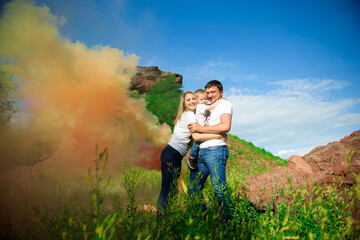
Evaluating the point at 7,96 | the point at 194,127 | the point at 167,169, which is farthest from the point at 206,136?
the point at 7,96

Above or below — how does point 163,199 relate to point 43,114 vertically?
below

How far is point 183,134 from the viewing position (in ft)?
12.8

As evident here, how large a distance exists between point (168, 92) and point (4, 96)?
39.3 feet

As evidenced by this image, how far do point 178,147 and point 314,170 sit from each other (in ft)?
12.8

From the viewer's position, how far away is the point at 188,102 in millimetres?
4012

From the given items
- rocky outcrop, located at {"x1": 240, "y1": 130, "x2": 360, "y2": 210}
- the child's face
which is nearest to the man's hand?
the child's face

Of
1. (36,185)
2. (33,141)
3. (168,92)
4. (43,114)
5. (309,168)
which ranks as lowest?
(36,185)

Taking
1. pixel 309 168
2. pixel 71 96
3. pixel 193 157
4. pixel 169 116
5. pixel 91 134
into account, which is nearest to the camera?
pixel 193 157

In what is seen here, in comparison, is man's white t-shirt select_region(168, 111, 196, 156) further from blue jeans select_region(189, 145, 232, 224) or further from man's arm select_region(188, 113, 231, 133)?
blue jeans select_region(189, 145, 232, 224)

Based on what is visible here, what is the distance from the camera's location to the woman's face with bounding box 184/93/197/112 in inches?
158

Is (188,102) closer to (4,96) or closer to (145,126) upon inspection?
(4,96)

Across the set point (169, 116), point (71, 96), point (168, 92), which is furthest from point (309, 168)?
point (168, 92)

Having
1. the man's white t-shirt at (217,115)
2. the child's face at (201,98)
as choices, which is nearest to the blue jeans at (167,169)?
the man's white t-shirt at (217,115)

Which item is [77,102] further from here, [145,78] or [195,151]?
[145,78]
